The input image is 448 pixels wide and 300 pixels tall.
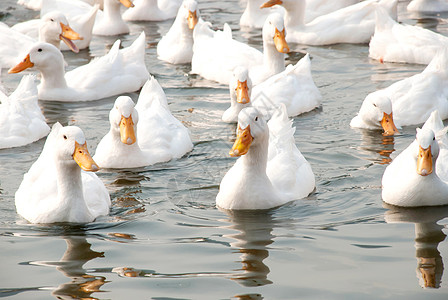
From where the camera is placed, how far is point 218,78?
507 inches

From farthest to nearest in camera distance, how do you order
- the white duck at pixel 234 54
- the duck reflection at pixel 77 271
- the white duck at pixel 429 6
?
the white duck at pixel 429 6 → the white duck at pixel 234 54 → the duck reflection at pixel 77 271

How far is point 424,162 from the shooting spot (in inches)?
305

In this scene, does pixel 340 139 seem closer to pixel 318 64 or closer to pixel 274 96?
pixel 274 96

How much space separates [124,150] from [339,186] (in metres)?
2.41

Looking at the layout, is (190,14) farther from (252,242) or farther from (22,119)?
(252,242)

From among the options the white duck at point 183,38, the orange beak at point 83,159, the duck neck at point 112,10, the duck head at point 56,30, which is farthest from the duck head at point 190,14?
the orange beak at point 83,159

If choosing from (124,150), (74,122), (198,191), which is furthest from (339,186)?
(74,122)

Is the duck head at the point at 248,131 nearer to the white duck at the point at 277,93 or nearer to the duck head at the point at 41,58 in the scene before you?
the white duck at the point at 277,93

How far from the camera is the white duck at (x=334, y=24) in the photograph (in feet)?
48.5

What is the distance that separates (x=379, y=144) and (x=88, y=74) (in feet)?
15.1

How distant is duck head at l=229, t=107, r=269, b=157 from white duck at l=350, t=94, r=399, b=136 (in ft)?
9.46

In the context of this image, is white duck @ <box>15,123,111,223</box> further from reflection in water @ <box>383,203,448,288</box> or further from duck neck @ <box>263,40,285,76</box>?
duck neck @ <box>263,40,285,76</box>

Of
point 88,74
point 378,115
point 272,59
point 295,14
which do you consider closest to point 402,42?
point 295,14

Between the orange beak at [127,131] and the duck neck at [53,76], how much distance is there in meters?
3.25
